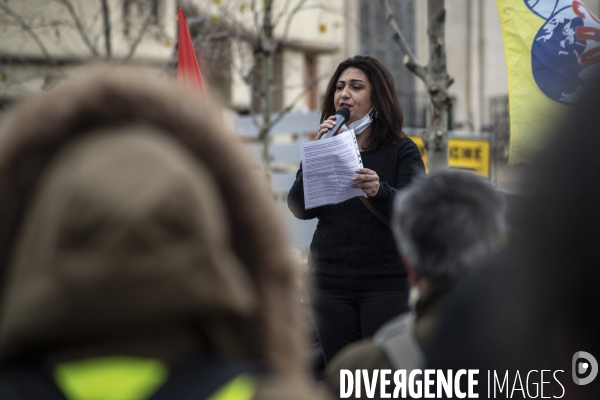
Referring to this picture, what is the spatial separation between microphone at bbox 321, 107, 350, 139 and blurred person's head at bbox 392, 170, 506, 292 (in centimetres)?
172

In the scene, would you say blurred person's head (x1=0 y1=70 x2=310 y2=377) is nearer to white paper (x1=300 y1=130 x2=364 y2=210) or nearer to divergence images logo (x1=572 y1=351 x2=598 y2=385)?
divergence images logo (x1=572 y1=351 x2=598 y2=385)

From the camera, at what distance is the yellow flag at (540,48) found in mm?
5031

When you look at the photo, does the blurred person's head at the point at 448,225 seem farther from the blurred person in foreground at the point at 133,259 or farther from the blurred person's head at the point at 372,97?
the blurred person's head at the point at 372,97

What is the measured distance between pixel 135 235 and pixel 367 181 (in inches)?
109

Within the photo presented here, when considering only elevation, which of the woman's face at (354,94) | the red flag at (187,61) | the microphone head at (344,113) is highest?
the red flag at (187,61)

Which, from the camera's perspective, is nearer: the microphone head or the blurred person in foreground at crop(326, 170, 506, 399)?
the blurred person in foreground at crop(326, 170, 506, 399)

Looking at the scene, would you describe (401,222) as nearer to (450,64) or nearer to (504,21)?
(504,21)

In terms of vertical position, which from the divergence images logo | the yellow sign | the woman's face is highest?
the woman's face

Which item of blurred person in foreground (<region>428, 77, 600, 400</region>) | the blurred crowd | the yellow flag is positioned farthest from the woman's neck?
blurred person in foreground (<region>428, 77, 600, 400</region>)

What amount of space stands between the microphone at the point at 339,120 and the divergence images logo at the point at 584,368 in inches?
116

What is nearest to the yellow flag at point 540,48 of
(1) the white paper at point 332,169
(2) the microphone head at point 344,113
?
(2) the microphone head at point 344,113

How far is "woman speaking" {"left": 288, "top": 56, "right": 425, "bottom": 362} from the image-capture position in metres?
3.73

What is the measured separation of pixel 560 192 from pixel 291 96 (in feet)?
70.3

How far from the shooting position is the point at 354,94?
412cm
